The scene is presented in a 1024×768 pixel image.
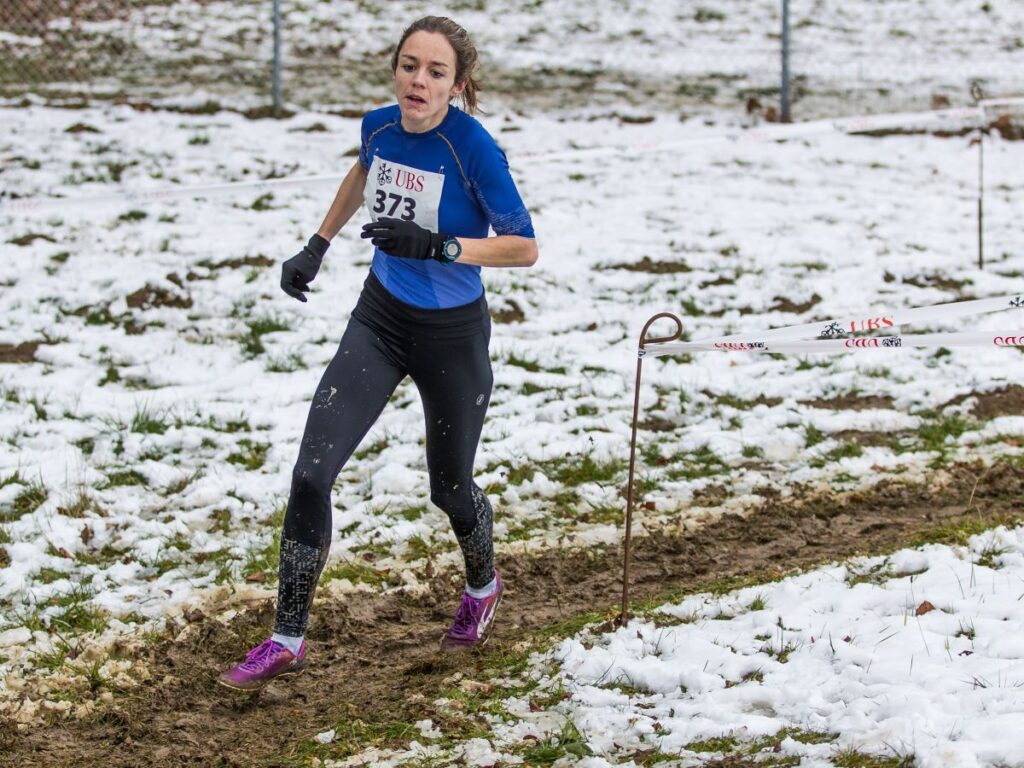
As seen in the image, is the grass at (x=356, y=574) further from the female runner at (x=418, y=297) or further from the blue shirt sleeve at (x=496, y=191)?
the blue shirt sleeve at (x=496, y=191)

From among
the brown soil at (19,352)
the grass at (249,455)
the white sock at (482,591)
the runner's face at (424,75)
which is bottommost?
the grass at (249,455)

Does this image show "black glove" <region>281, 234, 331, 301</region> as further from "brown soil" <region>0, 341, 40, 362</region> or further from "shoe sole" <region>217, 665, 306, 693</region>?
"brown soil" <region>0, 341, 40, 362</region>

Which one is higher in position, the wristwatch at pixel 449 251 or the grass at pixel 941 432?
the wristwatch at pixel 449 251

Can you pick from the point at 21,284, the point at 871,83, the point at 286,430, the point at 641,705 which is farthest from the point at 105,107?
the point at 641,705

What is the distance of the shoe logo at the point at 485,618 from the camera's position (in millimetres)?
4617

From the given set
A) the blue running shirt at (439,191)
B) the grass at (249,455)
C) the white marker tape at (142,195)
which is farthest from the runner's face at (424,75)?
the white marker tape at (142,195)

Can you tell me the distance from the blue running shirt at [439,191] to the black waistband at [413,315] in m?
0.03

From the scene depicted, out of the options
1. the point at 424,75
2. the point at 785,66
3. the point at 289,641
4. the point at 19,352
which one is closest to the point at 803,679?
the point at 289,641

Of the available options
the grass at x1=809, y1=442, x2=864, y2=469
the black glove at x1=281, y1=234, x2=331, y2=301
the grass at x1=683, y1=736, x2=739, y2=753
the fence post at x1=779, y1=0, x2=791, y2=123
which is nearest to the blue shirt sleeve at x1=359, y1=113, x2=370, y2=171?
the black glove at x1=281, y1=234, x2=331, y2=301

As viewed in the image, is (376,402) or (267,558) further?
(267,558)

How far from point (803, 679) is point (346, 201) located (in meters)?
2.39

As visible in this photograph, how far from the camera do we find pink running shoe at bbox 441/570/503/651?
181 inches

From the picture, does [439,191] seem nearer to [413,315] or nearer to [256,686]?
[413,315]

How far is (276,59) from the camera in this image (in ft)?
40.2
